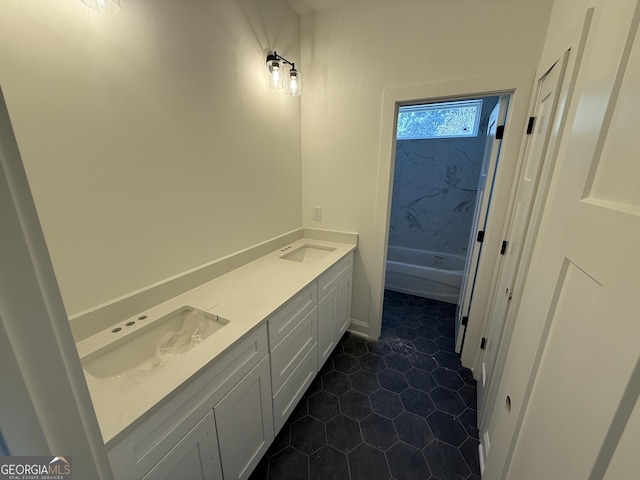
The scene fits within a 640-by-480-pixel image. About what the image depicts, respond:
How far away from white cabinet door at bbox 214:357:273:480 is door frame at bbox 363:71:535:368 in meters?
1.27

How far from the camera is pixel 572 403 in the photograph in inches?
20.2

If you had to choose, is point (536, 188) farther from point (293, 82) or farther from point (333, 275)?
point (293, 82)

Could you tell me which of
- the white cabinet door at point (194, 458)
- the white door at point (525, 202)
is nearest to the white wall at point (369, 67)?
the white door at point (525, 202)

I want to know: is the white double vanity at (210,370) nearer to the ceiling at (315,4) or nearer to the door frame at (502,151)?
the door frame at (502,151)

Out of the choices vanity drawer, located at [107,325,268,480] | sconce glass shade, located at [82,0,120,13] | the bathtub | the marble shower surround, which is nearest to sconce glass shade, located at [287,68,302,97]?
sconce glass shade, located at [82,0,120,13]

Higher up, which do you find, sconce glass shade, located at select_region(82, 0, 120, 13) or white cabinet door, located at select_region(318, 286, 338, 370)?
sconce glass shade, located at select_region(82, 0, 120, 13)

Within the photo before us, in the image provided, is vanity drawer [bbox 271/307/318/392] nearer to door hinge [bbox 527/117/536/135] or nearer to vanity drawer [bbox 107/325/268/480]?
vanity drawer [bbox 107/325/268/480]

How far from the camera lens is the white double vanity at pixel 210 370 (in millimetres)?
734

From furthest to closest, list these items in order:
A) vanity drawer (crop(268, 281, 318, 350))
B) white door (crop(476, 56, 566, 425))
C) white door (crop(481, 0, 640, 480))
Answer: vanity drawer (crop(268, 281, 318, 350)), white door (crop(476, 56, 566, 425)), white door (crop(481, 0, 640, 480))

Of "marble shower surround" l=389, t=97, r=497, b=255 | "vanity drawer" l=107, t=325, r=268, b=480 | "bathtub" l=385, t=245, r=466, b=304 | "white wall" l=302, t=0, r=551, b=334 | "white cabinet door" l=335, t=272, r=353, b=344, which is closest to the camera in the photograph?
"vanity drawer" l=107, t=325, r=268, b=480

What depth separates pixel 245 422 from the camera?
110 centimetres

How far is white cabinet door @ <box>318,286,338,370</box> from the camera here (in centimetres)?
175

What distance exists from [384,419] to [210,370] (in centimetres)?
124

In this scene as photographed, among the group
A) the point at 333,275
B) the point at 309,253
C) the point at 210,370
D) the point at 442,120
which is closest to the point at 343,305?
the point at 333,275
